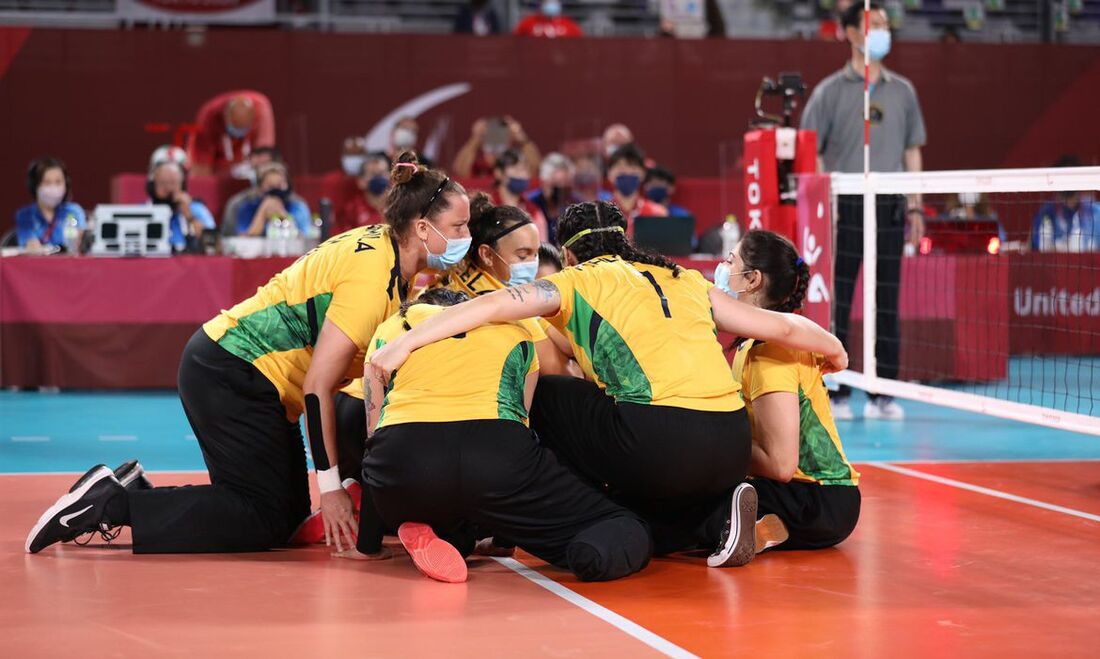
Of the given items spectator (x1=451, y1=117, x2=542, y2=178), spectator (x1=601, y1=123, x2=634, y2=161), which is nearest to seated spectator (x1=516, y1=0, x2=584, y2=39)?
spectator (x1=451, y1=117, x2=542, y2=178)

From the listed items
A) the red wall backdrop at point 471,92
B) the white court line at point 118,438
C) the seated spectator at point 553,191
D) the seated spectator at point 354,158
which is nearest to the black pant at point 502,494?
the white court line at point 118,438

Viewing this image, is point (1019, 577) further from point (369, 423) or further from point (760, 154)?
point (760, 154)

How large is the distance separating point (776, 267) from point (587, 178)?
300 inches

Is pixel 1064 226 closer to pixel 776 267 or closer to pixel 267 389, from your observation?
pixel 776 267

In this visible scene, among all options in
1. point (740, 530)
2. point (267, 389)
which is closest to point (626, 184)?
point (267, 389)

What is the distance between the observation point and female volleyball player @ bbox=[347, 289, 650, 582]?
4.59m

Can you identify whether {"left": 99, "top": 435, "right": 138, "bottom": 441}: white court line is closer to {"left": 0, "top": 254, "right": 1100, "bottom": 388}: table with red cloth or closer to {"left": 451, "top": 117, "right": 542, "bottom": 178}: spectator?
{"left": 0, "top": 254, "right": 1100, "bottom": 388}: table with red cloth

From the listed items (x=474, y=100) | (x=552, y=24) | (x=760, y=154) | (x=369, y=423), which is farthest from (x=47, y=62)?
(x=369, y=423)

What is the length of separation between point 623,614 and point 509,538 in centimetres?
66

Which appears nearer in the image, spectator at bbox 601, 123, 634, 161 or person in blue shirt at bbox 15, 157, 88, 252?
person in blue shirt at bbox 15, 157, 88, 252

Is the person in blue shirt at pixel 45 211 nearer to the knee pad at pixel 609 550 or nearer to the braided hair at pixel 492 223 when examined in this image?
the braided hair at pixel 492 223

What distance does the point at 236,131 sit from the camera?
47.2ft

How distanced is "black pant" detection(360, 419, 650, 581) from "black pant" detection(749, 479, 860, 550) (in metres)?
0.58

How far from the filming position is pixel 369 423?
5.00 m
